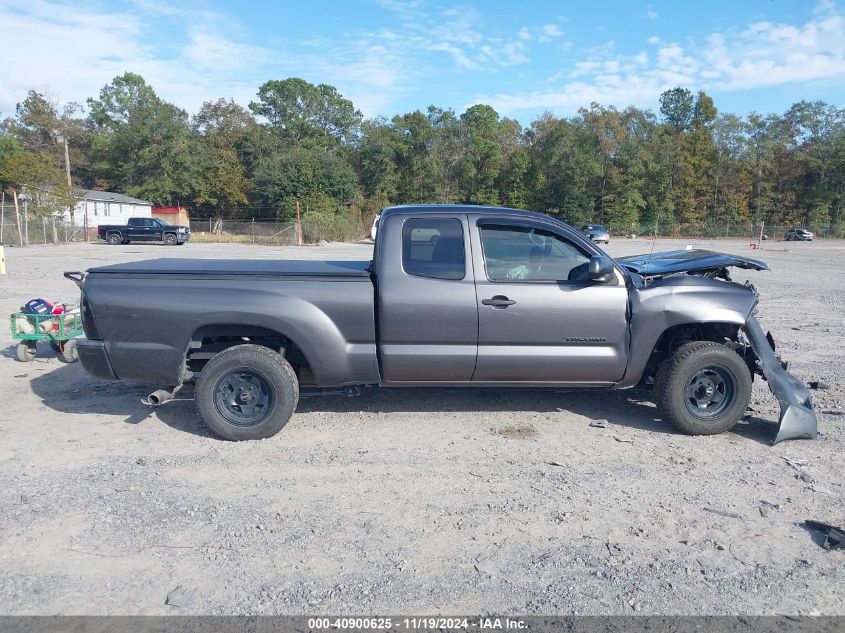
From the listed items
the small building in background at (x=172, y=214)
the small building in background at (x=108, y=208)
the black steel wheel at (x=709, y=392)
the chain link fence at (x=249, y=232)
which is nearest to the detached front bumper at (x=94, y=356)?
the black steel wheel at (x=709, y=392)

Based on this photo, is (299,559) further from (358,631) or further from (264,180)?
(264,180)

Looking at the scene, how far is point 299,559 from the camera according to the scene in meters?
3.45

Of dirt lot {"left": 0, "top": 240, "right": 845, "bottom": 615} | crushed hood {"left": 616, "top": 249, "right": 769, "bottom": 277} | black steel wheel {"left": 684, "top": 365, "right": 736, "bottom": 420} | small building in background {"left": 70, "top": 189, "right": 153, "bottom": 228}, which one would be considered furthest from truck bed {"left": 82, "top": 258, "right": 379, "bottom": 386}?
small building in background {"left": 70, "top": 189, "right": 153, "bottom": 228}

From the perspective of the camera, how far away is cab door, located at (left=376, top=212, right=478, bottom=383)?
16.7 feet

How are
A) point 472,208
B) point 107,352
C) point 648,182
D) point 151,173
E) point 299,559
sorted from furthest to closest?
point 648,182, point 151,173, point 472,208, point 107,352, point 299,559

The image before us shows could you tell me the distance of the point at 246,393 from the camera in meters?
5.10

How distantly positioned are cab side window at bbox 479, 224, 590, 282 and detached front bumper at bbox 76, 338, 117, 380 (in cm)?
332

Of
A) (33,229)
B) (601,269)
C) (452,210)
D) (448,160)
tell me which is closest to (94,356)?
(452,210)

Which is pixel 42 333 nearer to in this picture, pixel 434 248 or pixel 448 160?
pixel 434 248

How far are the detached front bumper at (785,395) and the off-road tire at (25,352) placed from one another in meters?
8.13

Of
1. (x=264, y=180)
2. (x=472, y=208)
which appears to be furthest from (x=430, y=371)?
(x=264, y=180)

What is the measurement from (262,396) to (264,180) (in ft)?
198

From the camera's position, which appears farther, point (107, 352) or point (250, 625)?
point (107, 352)

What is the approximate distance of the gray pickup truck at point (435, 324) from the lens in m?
5.02
